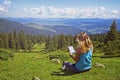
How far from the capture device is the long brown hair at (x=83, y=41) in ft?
53.8

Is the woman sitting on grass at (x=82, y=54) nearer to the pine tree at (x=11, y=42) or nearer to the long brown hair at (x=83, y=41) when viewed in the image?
the long brown hair at (x=83, y=41)

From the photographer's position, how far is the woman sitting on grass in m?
16.4

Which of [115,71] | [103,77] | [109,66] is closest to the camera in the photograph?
[103,77]

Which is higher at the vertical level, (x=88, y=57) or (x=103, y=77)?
(x=88, y=57)

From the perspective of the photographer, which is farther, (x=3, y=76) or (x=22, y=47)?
(x=22, y=47)

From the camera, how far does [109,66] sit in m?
21.8

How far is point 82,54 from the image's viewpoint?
16969mm

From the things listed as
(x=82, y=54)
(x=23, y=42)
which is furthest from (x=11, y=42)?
(x=82, y=54)

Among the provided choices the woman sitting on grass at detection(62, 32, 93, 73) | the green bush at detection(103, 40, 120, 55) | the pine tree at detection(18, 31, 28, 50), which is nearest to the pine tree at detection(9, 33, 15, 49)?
the pine tree at detection(18, 31, 28, 50)

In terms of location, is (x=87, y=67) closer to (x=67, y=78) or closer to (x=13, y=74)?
Answer: (x=67, y=78)

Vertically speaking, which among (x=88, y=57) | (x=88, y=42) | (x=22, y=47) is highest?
(x=88, y=42)

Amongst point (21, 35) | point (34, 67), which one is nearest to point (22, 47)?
point (21, 35)

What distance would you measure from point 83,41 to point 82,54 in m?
1.12

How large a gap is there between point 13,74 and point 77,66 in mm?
5659
